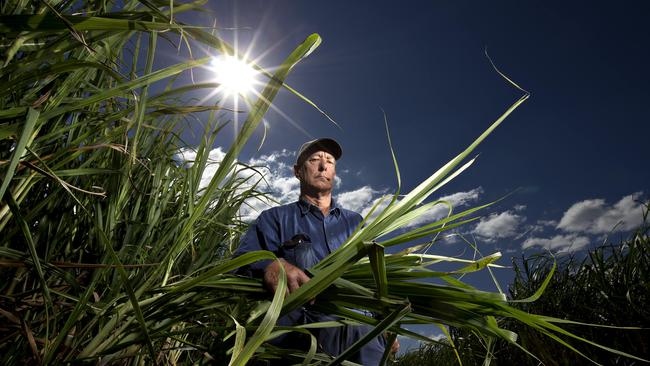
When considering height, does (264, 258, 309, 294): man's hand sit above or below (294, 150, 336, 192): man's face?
below

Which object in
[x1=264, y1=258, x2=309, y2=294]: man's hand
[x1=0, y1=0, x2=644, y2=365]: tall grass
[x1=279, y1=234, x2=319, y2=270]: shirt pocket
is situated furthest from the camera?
[x1=279, y1=234, x2=319, y2=270]: shirt pocket

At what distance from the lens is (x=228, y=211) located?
176 centimetres

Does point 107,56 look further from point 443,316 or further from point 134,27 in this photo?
point 443,316

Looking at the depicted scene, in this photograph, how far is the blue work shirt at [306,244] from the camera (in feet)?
5.75

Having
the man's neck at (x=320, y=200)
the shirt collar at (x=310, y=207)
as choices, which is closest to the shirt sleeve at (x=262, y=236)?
the shirt collar at (x=310, y=207)

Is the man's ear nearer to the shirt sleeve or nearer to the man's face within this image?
the man's face

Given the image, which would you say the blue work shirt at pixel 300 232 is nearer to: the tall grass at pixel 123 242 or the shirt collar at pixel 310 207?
the shirt collar at pixel 310 207

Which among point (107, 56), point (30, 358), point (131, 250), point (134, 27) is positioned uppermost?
point (107, 56)

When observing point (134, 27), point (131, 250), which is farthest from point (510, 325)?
point (134, 27)

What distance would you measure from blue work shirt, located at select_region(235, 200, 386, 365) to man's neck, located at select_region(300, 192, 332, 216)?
0.04 m

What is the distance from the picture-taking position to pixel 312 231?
233cm

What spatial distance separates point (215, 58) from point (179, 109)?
0.19 metres

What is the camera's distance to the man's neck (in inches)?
99.9

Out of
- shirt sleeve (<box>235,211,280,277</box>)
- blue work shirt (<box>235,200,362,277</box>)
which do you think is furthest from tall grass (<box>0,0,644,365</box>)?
shirt sleeve (<box>235,211,280,277</box>)
